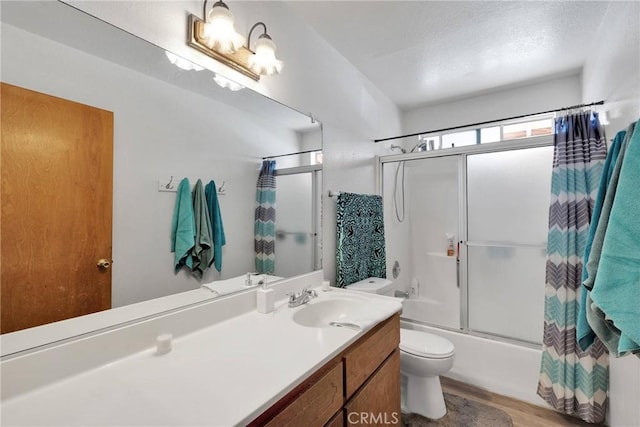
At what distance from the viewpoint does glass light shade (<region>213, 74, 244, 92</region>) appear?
128cm

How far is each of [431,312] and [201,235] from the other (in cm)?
260

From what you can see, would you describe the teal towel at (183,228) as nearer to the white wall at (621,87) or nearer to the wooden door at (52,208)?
the wooden door at (52,208)

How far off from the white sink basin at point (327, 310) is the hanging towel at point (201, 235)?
507 millimetres

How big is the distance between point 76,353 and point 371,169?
7.64 ft

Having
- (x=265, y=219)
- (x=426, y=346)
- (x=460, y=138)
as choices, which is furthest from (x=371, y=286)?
(x=460, y=138)

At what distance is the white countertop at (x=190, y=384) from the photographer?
0.64 meters

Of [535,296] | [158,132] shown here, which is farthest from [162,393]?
[535,296]

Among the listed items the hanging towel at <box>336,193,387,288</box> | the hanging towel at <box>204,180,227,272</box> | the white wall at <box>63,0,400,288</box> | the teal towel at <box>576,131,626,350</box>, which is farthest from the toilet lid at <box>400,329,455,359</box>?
the hanging towel at <box>204,180,227,272</box>

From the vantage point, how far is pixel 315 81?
75.5 inches

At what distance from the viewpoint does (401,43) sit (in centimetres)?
201

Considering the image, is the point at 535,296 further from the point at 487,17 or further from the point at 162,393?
the point at 162,393

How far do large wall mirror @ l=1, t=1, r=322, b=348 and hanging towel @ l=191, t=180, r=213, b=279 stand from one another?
0.13 feet

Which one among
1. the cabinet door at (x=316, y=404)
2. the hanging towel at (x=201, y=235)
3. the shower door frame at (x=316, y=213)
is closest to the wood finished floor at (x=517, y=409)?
the shower door frame at (x=316, y=213)

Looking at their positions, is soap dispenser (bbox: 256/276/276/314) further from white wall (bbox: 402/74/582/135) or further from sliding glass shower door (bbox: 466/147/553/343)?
white wall (bbox: 402/74/582/135)
